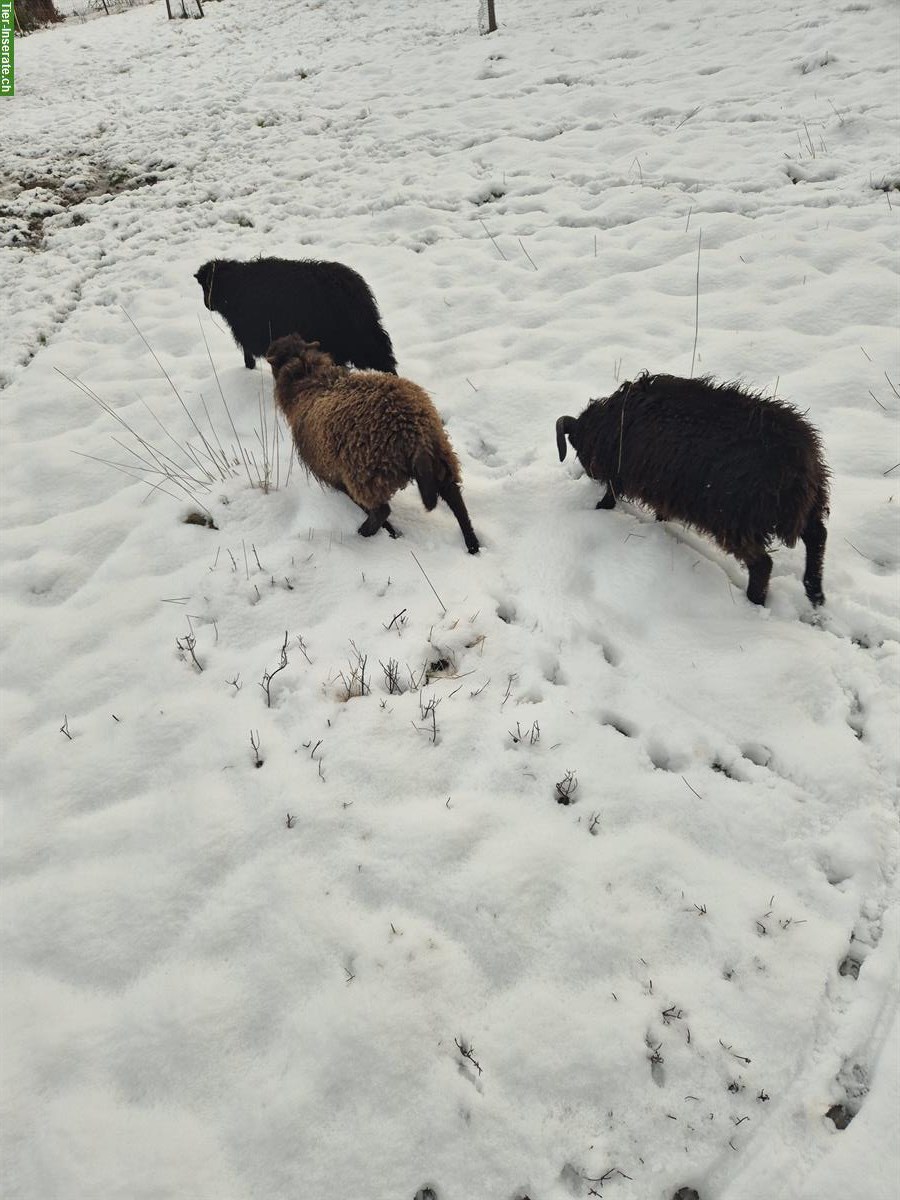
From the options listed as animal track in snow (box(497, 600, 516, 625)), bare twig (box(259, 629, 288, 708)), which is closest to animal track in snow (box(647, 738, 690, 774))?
animal track in snow (box(497, 600, 516, 625))

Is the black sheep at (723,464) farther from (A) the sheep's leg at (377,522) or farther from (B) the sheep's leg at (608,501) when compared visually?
(A) the sheep's leg at (377,522)

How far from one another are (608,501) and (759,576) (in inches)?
36.6

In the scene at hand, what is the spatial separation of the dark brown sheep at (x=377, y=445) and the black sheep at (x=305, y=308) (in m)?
1.08

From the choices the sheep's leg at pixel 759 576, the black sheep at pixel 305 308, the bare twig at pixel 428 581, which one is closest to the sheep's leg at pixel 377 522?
the bare twig at pixel 428 581

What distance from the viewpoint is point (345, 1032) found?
76.9 inches

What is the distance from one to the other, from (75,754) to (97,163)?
378 inches

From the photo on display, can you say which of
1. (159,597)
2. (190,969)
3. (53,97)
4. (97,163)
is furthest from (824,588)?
(53,97)

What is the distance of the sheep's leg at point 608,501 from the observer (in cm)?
355

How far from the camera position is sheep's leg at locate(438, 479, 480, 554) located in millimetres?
3404

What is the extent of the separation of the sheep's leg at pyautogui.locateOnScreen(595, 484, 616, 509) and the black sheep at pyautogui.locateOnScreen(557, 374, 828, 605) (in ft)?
0.37

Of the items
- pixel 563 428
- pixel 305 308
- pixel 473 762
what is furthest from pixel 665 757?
pixel 305 308

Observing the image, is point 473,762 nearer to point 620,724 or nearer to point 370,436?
point 620,724

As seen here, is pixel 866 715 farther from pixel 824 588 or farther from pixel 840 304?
pixel 840 304

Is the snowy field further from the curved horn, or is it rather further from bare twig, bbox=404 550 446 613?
the curved horn
